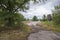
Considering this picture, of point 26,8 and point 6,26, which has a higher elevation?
point 26,8

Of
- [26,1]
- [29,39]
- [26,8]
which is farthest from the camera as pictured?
[26,8]

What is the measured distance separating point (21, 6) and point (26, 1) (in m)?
1.35

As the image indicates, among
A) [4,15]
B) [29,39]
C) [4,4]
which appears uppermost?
[4,4]

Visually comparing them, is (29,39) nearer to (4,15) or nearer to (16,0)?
(4,15)

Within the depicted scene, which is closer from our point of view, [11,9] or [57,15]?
[11,9]

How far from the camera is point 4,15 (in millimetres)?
25453

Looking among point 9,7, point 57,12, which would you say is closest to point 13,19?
point 9,7

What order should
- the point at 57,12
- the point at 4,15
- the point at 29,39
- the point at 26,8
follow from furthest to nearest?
the point at 57,12 → the point at 26,8 → the point at 4,15 → the point at 29,39

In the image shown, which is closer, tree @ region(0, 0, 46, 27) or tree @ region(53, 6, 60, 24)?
tree @ region(0, 0, 46, 27)

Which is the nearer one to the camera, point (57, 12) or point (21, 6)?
point (21, 6)

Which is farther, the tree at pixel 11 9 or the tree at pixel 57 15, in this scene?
the tree at pixel 57 15

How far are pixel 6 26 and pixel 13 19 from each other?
166 centimetres

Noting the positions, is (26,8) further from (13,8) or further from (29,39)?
(29,39)

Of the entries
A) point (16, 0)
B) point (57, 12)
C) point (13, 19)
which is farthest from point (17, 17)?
point (57, 12)
